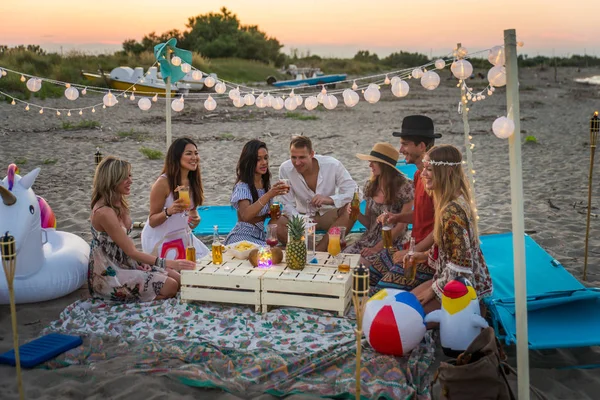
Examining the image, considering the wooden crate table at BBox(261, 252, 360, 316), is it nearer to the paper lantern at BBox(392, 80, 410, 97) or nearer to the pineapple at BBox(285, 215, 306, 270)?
the pineapple at BBox(285, 215, 306, 270)

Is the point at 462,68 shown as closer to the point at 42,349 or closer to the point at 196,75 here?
the point at 196,75

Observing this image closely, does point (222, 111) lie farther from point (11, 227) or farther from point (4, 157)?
point (11, 227)

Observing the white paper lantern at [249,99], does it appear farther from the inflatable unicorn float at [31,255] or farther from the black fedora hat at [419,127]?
the inflatable unicorn float at [31,255]

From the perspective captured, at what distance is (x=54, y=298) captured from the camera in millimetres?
4836

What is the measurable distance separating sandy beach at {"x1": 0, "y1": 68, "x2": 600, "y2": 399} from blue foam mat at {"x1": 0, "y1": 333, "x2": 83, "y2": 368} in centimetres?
10

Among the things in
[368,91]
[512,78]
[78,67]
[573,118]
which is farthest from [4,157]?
[573,118]

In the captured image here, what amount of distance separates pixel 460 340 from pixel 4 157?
32.2 feet

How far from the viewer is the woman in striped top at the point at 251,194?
5.48 metres

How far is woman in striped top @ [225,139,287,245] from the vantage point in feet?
18.0

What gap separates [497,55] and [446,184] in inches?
42.9

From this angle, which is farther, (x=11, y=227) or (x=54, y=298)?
(x=54, y=298)

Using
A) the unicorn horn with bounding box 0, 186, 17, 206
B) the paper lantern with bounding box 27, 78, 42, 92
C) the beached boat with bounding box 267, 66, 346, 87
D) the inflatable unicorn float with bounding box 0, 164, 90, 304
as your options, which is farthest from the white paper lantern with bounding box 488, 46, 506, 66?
the beached boat with bounding box 267, 66, 346, 87

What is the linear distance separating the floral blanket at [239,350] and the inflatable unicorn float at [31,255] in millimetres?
357

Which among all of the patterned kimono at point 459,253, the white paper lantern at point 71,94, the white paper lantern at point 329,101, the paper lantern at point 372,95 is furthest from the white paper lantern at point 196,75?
the patterned kimono at point 459,253
